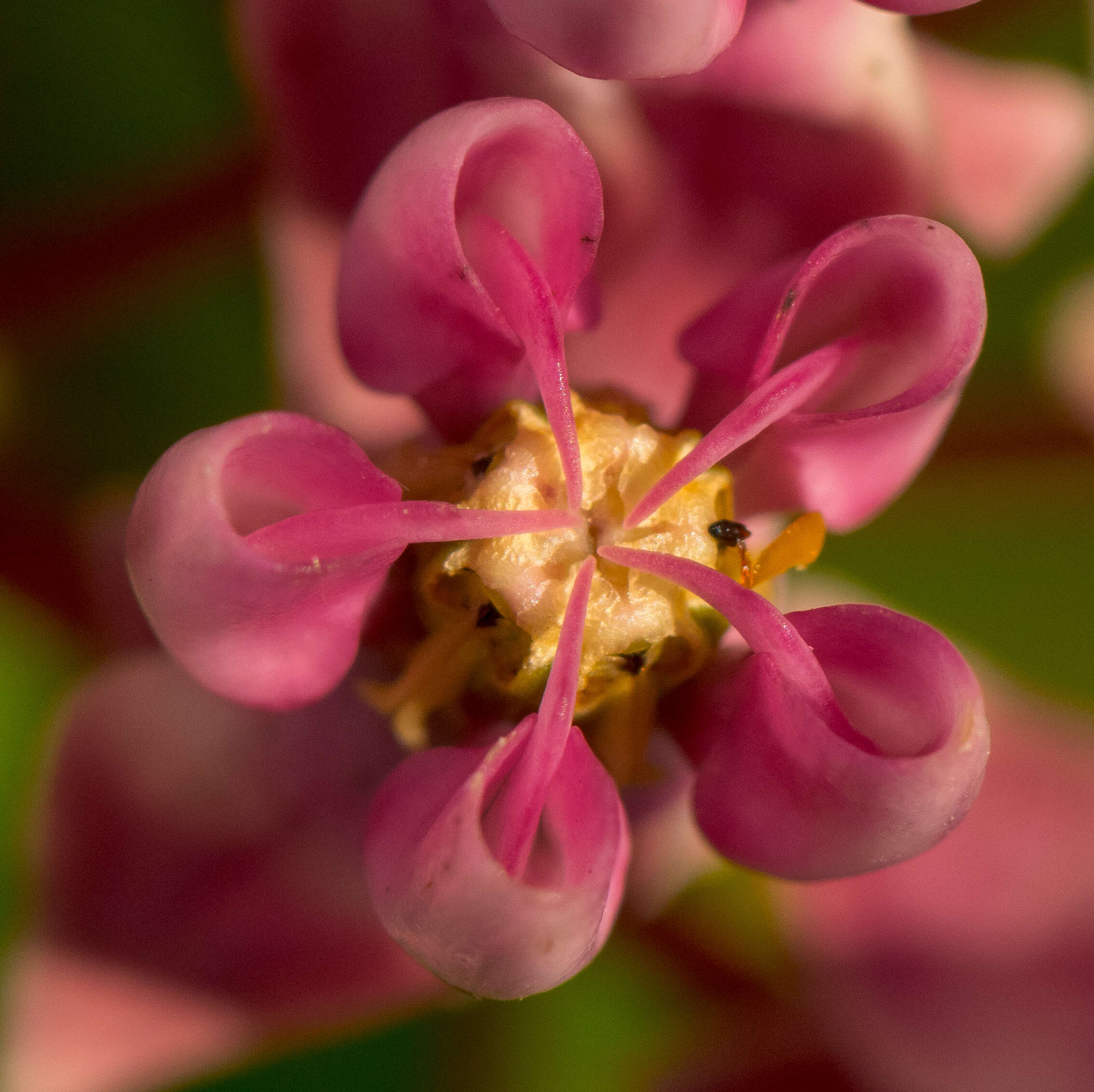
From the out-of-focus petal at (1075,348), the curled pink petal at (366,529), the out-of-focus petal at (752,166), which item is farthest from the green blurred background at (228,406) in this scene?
the curled pink petal at (366,529)

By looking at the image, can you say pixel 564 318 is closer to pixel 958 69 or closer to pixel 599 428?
pixel 599 428

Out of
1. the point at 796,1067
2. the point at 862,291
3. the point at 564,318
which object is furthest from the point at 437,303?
the point at 796,1067

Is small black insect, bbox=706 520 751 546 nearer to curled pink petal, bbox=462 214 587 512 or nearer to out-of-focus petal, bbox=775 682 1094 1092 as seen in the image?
curled pink petal, bbox=462 214 587 512

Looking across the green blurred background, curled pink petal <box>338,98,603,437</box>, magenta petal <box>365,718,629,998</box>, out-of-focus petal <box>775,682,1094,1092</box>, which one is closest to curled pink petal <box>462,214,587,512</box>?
curled pink petal <box>338,98,603,437</box>

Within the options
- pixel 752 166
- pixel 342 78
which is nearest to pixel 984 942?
pixel 752 166

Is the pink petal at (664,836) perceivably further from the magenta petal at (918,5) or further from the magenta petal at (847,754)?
the magenta petal at (918,5)

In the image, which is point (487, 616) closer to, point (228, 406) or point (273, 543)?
point (273, 543)
